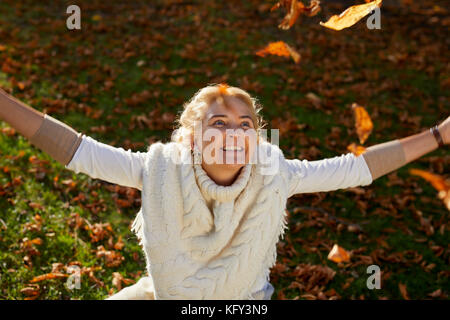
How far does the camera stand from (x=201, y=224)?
2.60m

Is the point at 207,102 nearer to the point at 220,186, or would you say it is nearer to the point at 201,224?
the point at 220,186

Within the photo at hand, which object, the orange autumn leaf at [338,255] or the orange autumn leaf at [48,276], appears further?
the orange autumn leaf at [338,255]

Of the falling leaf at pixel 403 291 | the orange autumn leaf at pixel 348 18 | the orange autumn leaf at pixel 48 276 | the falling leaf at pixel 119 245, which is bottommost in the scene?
the falling leaf at pixel 403 291

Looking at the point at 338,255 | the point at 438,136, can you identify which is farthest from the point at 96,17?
the point at 438,136

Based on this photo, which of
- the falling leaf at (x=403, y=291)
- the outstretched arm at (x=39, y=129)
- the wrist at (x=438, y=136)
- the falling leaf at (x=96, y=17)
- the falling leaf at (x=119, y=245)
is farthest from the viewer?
the falling leaf at (x=96, y=17)

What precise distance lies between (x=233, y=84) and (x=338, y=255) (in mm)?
3338

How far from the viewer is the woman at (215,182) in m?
2.49

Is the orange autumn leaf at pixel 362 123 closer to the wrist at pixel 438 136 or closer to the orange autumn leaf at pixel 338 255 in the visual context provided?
the orange autumn leaf at pixel 338 255

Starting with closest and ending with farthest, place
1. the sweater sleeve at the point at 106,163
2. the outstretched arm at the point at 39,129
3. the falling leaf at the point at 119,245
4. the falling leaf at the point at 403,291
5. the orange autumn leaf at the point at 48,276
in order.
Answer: the outstretched arm at the point at 39,129 < the sweater sleeve at the point at 106,163 < the orange autumn leaf at the point at 48,276 < the falling leaf at the point at 403,291 < the falling leaf at the point at 119,245

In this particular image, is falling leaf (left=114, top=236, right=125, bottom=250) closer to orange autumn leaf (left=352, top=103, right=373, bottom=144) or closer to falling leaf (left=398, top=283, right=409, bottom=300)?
falling leaf (left=398, top=283, right=409, bottom=300)

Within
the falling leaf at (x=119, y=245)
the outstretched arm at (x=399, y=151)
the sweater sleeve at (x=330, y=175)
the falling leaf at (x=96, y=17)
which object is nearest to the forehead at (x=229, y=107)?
the sweater sleeve at (x=330, y=175)

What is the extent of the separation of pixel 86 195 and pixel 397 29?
666 centimetres

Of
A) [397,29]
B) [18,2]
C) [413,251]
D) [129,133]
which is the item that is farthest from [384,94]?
[18,2]

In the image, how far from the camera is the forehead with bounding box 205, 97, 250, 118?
2541 mm
